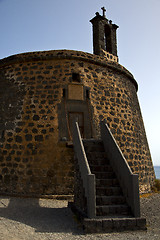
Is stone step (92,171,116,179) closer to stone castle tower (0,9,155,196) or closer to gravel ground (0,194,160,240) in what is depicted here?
gravel ground (0,194,160,240)

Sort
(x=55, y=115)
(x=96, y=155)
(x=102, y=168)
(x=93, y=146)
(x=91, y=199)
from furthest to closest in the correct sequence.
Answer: (x=55, y=115) < (x=93, y=146) < (x=96, y=155) < (x=102, y=168) < (x=91, y=199)

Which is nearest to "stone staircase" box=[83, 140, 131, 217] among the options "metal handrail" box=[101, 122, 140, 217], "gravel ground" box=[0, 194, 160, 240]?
"metal handrail" box=[101, 122, 140, 217]

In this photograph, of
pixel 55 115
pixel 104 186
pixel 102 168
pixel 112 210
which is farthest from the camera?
pixel 55 115

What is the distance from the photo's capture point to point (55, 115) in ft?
26.8

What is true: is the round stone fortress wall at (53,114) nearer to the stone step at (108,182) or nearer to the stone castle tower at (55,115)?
the stone castle tower at (55,115)

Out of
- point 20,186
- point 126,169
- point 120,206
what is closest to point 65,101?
point 20,186

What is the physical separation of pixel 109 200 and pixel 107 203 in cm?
8

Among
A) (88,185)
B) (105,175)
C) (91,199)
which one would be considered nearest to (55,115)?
(105,175)

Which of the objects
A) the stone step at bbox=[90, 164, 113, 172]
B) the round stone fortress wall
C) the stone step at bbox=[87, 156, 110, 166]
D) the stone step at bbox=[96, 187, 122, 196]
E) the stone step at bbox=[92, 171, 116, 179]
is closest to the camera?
the stone step at bbox=[96, 187, 122, 196]

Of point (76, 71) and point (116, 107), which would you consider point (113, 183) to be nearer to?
point (116, 107)

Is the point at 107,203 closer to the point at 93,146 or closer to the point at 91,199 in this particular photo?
the point at 91,199

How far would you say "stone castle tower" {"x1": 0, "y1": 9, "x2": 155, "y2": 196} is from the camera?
7582 mm

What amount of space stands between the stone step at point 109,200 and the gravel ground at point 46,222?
686 millimetres

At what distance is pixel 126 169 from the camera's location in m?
5.23
